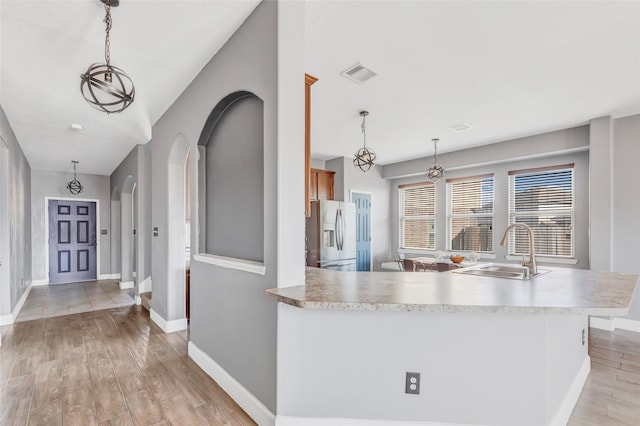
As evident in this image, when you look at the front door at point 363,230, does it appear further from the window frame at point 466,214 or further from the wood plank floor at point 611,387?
the wood plank floor at point 611,387

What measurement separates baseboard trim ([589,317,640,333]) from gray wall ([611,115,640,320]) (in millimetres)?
74

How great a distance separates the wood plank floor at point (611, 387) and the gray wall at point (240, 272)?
209cm

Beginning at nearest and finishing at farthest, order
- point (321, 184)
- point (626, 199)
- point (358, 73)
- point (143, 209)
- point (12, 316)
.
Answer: point (358, 73) → point (626, 199) → point (12, 316) → point (143, 209) → point (321, 184)

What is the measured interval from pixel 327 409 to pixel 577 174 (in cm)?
501

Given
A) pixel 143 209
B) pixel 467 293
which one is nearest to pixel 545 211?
pixel 467 293

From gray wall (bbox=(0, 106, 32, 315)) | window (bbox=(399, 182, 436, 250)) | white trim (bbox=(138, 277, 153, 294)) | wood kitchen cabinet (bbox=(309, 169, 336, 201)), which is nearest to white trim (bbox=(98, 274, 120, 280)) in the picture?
gray wall (bbox=(0, 106, 32, 315))

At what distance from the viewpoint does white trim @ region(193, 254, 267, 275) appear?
208cm

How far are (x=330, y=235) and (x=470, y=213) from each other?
2.68m

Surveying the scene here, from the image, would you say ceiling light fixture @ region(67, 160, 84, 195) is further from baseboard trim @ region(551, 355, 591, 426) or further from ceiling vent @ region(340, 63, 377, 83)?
baseboard trim @ region(551, 355, 591, 426)

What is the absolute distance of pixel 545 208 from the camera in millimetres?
5090

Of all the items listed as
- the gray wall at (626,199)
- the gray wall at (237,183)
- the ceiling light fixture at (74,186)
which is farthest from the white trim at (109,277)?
the gray wall at (626,199)

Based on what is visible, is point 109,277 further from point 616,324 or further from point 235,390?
point 616,324

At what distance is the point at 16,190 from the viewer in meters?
4.75

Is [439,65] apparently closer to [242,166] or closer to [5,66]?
[242,166]
